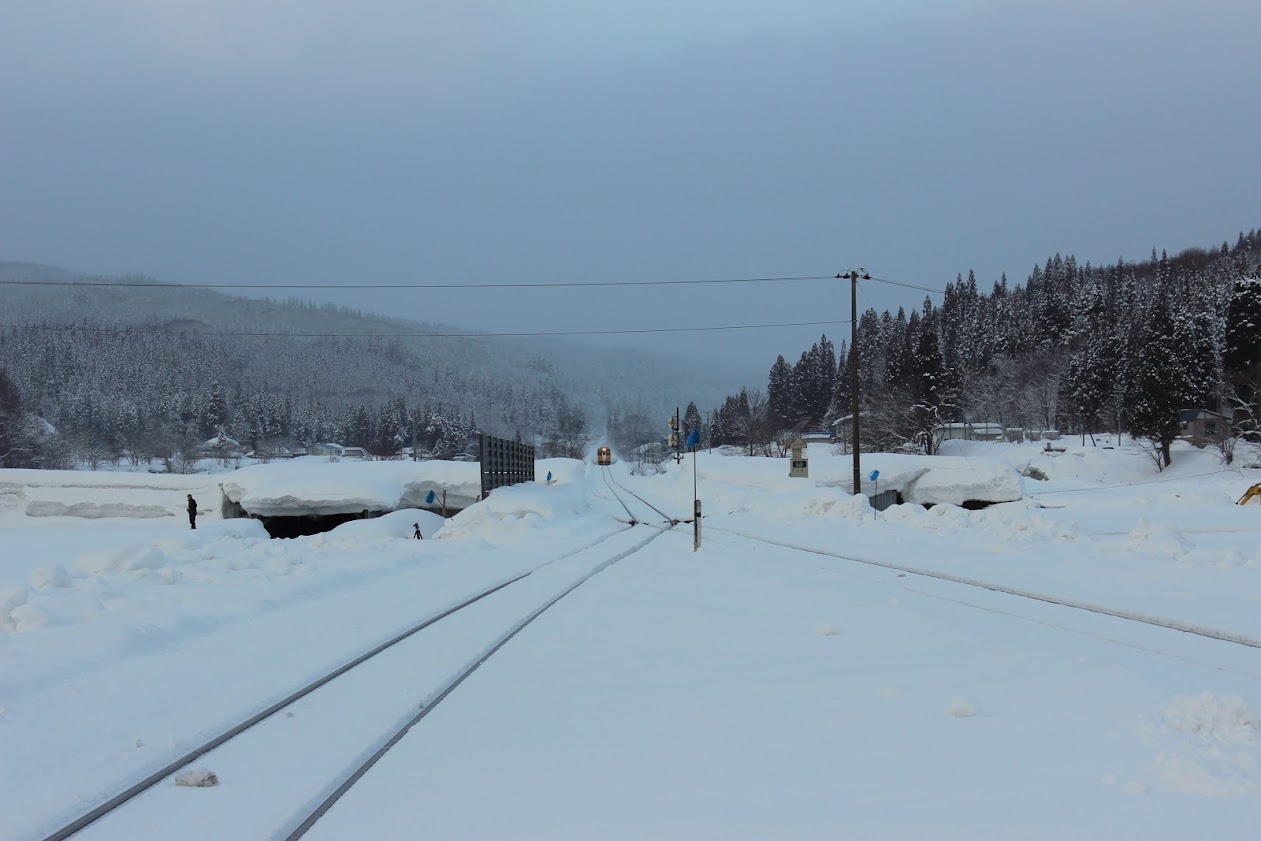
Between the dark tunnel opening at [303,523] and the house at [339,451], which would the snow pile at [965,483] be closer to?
the dark tunnel opening at [303,523]

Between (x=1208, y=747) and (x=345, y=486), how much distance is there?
3978 cm

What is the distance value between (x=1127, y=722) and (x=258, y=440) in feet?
493

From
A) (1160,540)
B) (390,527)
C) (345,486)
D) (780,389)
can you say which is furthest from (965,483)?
(780,389)

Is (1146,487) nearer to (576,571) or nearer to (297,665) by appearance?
(576,571)

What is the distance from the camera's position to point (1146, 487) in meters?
48.0

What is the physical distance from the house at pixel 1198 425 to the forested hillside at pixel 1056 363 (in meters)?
1.06

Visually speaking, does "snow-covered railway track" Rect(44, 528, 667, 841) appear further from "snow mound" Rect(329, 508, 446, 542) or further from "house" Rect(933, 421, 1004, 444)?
"house" Rect(933, 421, 1004, 444)

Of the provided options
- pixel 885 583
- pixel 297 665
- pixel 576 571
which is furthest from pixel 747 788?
pixel 576 571

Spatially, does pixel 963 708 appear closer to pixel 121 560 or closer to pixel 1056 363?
pixel 121 560

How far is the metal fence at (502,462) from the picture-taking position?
32944mm

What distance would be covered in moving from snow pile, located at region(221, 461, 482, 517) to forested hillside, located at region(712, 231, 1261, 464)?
156 feet

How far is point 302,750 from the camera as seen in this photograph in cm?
523

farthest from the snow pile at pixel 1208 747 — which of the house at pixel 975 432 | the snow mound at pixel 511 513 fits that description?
the house at pixel 975 432

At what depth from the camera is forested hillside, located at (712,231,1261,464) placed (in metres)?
71.2
